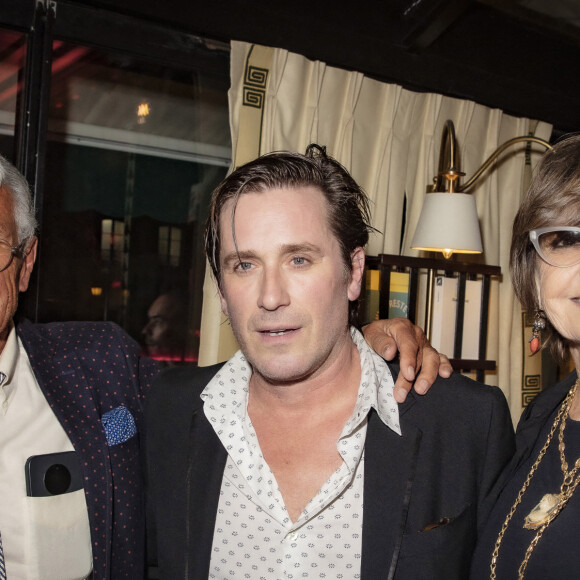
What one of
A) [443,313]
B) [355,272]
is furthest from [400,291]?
[355,272]

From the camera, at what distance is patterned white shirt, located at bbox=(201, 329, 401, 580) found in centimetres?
145

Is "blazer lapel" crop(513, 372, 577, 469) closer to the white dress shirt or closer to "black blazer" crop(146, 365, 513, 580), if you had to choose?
"black blazer" crop(146, 365, 513, 580)

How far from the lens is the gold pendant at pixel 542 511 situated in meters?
1.34

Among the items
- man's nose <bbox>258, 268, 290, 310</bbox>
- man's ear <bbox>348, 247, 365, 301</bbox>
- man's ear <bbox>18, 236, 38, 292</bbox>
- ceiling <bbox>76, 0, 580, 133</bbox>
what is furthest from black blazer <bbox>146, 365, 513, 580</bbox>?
ceiling <bbox>76, 0, 580, 133</bbox>

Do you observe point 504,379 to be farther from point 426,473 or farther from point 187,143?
point 426,473

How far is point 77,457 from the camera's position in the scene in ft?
5.34

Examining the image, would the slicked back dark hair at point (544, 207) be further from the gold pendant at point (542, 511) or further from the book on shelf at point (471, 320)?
the book on shelf at point (471, 320)

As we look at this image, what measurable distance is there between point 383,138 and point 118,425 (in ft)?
7.57

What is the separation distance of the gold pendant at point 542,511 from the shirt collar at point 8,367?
123 cm

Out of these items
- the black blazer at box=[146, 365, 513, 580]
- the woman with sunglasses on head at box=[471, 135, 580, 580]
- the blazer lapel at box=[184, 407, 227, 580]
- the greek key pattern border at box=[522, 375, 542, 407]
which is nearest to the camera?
the woman with sunglasses on head at box=[471, 135, 580, 580]

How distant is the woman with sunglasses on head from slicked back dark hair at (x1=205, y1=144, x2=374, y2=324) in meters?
→ 0.41

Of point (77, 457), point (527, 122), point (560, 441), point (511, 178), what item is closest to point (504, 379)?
point (511, 178)

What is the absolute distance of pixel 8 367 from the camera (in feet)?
5.45

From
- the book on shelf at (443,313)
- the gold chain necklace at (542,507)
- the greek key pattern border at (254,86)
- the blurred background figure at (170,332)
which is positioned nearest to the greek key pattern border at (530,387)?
the book on shelf at (443,313)
